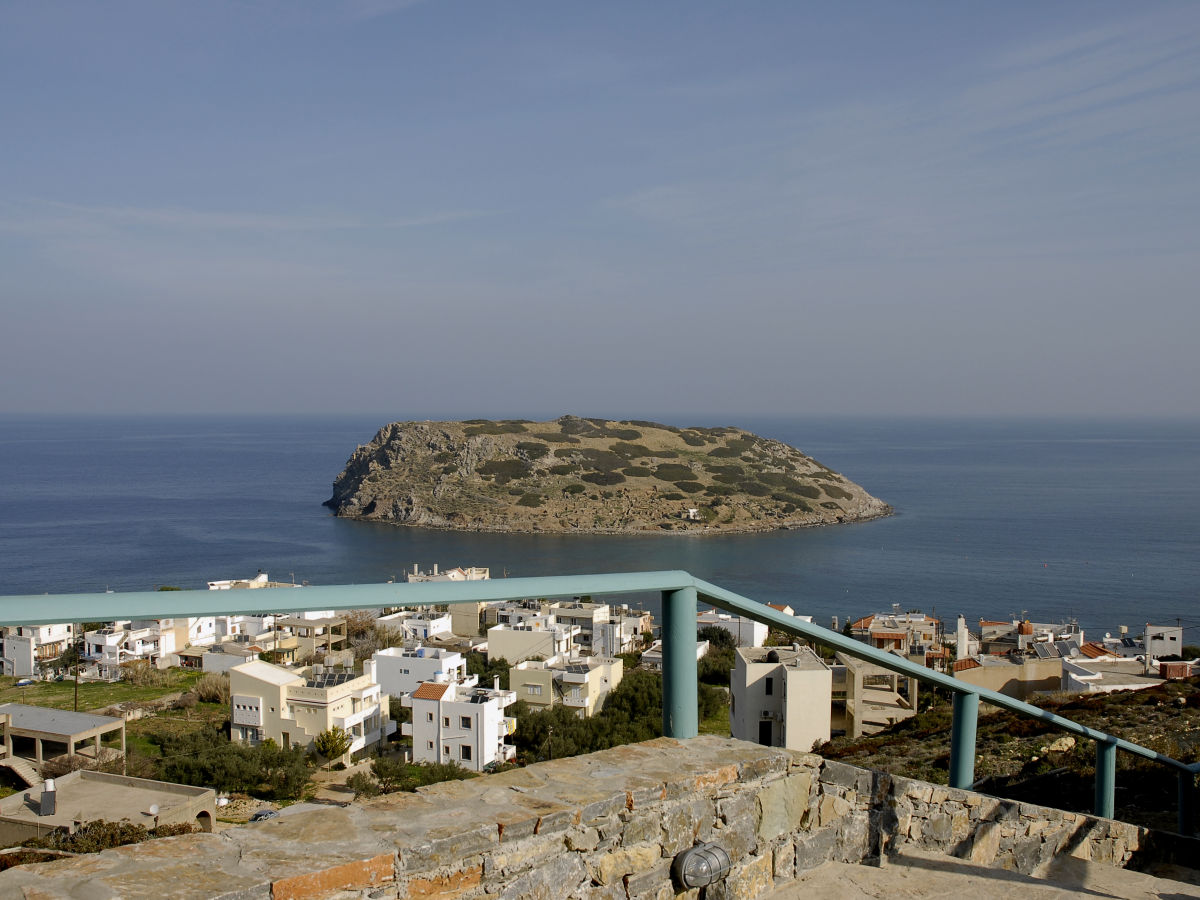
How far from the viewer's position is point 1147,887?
271 cm

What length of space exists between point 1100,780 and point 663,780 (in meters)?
2.07

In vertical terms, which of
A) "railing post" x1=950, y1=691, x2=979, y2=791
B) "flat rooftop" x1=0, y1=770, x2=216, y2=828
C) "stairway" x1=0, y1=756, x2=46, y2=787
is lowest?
"stairway" x1=0, y1=756, x2=46, y2=787

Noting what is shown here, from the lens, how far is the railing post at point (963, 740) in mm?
2387

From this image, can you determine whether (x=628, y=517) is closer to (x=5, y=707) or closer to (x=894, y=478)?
(x=894, y=478)

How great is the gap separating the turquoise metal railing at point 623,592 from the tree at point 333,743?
45.9ft

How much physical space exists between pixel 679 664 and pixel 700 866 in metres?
0.40

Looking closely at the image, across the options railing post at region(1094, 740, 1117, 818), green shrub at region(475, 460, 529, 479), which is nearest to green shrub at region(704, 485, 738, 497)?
green shrub at region(475, 460, 529, 479)

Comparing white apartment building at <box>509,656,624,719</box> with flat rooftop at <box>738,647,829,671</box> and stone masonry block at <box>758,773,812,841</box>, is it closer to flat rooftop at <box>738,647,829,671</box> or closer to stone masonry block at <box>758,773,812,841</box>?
flat rooftop at <box>738,647,829,671</box>

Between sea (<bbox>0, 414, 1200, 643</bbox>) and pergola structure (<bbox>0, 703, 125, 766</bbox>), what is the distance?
15.7 metres

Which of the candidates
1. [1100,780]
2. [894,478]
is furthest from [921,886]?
[894,478]

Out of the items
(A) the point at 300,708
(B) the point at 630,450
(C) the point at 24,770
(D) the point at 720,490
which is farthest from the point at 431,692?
(B) the point at 630,450

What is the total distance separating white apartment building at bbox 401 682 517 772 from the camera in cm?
1490

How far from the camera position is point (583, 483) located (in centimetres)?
6775

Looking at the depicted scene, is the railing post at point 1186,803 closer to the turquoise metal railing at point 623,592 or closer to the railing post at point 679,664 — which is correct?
the turquoise metal railing at point 623,592
